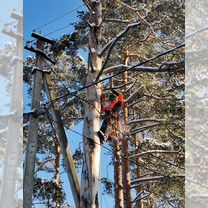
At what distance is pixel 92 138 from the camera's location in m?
4.78

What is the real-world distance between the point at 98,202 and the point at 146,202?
5789mm

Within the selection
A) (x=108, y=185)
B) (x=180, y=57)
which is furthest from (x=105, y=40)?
(x=108, y=185)

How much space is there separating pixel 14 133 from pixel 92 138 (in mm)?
1373

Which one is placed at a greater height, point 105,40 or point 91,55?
point 105,40

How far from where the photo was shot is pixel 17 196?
140 inches

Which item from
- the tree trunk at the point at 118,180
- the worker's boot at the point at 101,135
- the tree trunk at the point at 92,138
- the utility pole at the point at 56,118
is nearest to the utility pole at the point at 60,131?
the utility pole at the point at 56,118

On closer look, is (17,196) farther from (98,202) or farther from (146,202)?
(146,202)

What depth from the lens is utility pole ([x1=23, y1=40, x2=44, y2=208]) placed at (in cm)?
343

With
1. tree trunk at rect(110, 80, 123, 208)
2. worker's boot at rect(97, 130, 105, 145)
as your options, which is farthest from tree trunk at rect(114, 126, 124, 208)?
worker's boot at rect(97, 130, 105, 145)

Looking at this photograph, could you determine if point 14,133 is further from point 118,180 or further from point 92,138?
point 118,180

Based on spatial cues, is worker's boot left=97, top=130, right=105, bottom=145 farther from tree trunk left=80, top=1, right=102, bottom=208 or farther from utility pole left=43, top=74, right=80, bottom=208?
utility pole left=43, top=74, right=80, bottom=208

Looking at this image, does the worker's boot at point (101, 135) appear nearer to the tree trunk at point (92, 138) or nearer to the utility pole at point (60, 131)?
the tree trunk at point (92, 138)

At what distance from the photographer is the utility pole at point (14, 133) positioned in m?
3.48

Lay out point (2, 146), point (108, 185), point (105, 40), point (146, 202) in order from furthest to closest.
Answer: point (146, 202), point (108, 185), point (105, 40), point (2, 146)
